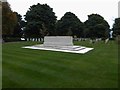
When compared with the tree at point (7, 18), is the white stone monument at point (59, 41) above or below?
below

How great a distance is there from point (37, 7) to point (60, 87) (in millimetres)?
59148

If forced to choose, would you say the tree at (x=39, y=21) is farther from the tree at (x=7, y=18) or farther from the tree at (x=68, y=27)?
the tree at (x=7, y=18)

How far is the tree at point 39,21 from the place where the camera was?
6131cm

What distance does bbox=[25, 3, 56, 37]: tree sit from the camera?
6131cm

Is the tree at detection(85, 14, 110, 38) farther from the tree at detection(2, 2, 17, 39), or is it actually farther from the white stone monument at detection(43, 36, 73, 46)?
the white stone monument at detection(43, 36, 73, 46)

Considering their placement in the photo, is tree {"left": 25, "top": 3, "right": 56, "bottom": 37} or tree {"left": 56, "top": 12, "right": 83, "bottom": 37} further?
tree {"left": 56, "top": 12, "right": 83, "bottom": 37}

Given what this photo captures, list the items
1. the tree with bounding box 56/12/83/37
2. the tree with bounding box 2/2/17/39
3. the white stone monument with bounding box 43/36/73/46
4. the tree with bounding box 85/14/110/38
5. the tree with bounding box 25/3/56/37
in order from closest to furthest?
the white stone monument with bounding box 43/36/73/46, the tree with bounding box 2/2/17/39, the tree with bounding box 25/3/56/37, the tree with bounding box 56/12/83/37, the tree with bounding box 85/14/110/38

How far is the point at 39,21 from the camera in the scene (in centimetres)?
6259

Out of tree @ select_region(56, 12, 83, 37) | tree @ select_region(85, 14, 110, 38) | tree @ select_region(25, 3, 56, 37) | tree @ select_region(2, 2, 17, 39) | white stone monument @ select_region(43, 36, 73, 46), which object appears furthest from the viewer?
tree @ select_region(85, 14, 110, 38)

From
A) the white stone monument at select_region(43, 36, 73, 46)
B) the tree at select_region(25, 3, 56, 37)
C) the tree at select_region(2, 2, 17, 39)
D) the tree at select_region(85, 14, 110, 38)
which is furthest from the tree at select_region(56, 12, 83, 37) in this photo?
the white stone monument at select_region(43, 36, 73, 46)

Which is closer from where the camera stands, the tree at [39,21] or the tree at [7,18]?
the tree at [7,18]

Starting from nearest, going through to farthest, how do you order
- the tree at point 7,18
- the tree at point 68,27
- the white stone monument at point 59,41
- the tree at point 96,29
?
the white stone monument at point 59,41, the tree at point 7,18, the tree at point 68,27, the tree at point 96,29

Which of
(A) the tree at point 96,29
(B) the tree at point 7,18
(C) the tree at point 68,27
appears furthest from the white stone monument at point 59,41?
(A) the tree at point 96,29

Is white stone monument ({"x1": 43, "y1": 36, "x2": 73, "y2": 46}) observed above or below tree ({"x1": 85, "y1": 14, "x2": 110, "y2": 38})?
below
